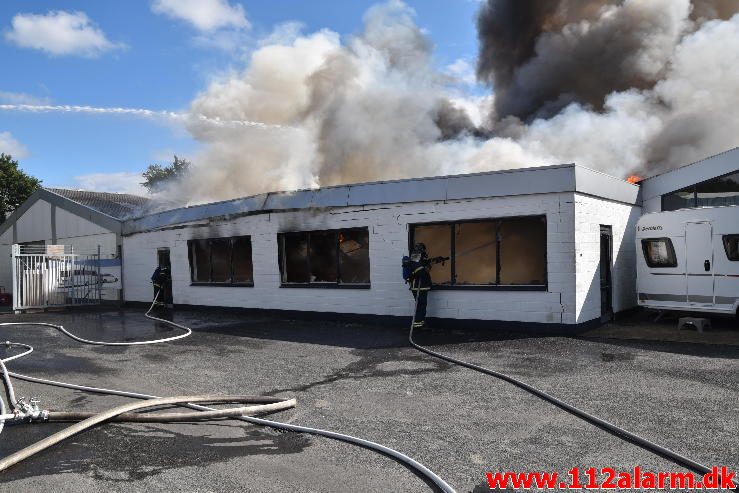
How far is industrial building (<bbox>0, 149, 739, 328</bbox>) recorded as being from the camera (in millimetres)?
10289

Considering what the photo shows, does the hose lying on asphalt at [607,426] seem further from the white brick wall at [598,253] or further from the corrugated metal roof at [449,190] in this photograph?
the corrugated metal roof at [449,190]

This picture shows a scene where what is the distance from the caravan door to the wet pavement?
7.55ft

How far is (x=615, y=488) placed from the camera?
377 centimetres

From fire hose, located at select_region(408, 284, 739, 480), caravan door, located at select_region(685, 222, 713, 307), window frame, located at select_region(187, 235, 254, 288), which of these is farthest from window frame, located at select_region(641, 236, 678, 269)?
window frame, located at select_region(187, 235, 254, 288)

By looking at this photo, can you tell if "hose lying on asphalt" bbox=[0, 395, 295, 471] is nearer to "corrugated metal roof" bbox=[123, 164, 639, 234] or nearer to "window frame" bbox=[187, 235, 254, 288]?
"corrugated metal roof" bbox=[123, 164, 639, 234]

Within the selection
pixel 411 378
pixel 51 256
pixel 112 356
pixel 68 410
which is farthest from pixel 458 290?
pixel 51 256

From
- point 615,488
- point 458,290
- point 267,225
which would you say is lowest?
point 615,488

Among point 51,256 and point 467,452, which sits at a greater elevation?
point 51,256

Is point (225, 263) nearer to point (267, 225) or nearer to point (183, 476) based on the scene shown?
point (267, 225)

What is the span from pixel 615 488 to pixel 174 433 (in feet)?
12.7

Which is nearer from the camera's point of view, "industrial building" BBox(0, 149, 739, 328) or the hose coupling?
the hose coupling

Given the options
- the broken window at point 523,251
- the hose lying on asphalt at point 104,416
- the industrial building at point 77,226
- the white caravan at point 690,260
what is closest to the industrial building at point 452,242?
the broken window at point 523,251

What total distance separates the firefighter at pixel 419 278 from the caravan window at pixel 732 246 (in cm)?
585

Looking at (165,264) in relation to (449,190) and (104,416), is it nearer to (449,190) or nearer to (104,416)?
(449,190)
